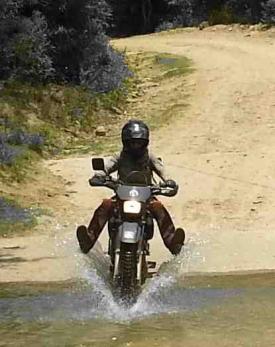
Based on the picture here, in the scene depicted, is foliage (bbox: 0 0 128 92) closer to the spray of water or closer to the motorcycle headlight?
the spray of water

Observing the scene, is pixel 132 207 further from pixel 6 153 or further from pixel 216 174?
pixel 6 153

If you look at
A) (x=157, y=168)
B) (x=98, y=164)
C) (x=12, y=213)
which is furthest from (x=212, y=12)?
(x=98, y=164)

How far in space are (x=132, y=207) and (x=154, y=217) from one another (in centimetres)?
48

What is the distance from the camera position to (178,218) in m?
12.3

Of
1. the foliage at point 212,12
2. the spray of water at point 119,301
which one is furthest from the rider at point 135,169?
the foliage at point 212,12

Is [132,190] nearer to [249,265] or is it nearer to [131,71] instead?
[249,265]

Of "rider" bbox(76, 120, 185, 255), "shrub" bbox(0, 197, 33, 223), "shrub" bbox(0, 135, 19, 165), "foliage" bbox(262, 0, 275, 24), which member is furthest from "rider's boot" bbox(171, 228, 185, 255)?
"foliage" bbox(262, 0, 275, 24)

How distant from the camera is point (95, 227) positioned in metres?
8.19

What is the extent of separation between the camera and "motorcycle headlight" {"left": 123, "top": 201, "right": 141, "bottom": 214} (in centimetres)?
767

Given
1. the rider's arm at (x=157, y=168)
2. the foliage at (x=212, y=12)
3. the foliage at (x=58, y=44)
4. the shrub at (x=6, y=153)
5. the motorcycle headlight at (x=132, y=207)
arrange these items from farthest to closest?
1. the foliage at (x=212, y=12)
2. the foliage at (x=58, y=44)
3. the shrub at (x=6, y=153)
4. the rider's arm at (x=157, y=168)
5. the motorcycle headlight at (x=132, y=207)

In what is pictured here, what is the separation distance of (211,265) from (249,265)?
40 centimetres

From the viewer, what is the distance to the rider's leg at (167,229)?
8.11 m

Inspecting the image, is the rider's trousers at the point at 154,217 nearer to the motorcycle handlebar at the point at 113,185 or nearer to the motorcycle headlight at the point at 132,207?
the motorcycle handlebar at the point at 113,185

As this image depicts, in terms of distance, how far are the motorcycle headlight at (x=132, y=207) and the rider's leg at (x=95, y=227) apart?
1.07ft
